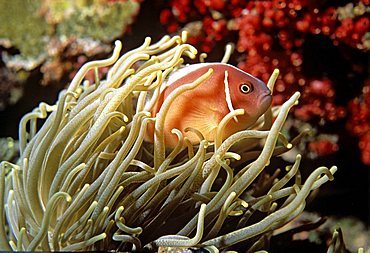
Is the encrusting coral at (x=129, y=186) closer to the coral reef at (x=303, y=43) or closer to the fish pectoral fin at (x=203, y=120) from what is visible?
the fish pectoral fin at (x=203, y=120)

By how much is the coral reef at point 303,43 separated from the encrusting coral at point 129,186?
62cm

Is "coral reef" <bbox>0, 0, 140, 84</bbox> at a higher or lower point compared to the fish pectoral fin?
higher

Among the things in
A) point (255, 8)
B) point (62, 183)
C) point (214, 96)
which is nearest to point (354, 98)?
point (255, 8)

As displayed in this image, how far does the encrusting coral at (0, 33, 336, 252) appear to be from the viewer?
1051 millimetres

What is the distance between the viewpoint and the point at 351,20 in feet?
5.62

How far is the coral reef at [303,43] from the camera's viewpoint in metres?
1.72

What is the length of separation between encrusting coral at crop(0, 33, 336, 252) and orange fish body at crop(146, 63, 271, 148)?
0.14 feet

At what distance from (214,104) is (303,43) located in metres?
0.76

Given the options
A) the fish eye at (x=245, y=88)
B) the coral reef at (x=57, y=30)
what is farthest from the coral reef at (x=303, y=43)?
the fish eye at (x=245, y=88)

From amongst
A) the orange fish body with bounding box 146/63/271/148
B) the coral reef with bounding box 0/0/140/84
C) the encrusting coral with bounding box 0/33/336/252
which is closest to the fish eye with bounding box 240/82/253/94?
the orange fish body with bounding box 146/63/271/148

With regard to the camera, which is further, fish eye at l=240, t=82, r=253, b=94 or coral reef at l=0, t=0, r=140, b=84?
coral reef at l=0, t=0, r=140, b=84

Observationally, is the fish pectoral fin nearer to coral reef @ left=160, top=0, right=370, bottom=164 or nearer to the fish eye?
the fish eye

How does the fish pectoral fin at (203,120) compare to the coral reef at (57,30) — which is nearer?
the fish pectoral fin at (203,120)

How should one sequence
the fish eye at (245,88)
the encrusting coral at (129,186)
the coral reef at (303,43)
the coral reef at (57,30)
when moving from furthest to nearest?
the coral reef at (57,30)
the coral reef at (303,43)
the fish eye at (245,88)
the encrusting coral at (129,186)
